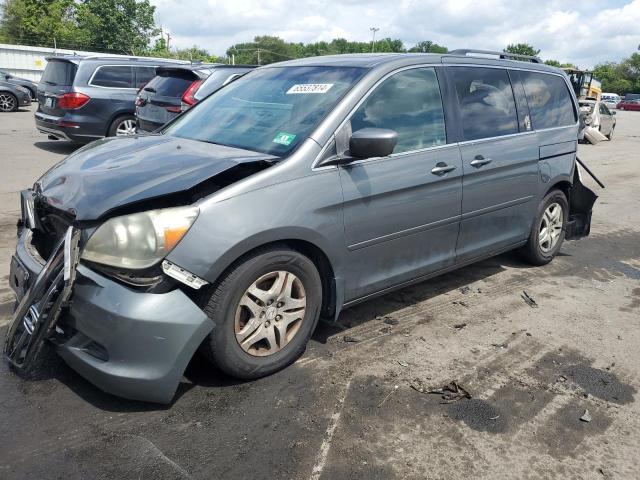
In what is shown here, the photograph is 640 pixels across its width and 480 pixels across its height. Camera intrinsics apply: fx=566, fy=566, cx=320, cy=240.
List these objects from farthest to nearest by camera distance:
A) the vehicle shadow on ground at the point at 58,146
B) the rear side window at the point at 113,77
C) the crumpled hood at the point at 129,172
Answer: the vehicle shadow on ground at the point at 58,146
the rear side window at the point at 113,77
the crumpled hood at the point at 129,172

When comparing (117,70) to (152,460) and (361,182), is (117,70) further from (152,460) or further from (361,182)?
(152,460)

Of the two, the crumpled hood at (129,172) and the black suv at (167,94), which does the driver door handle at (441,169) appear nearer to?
the crumpled hood at (129,172)

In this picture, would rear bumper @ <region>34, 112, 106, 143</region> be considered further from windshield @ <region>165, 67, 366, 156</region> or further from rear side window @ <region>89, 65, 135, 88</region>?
windshield @ <region>165, 67, 366, 156</region>

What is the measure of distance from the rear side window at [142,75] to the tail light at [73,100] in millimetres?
1269

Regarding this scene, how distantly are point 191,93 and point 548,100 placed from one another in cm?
→ 571

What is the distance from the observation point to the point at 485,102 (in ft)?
14.8

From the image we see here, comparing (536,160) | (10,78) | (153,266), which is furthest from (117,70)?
(10,78)

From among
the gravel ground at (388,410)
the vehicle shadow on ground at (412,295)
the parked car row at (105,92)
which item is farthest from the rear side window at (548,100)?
the parked car row at (105,92)

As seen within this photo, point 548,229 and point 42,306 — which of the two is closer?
point 42,306

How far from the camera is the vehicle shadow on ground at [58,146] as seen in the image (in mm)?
11203

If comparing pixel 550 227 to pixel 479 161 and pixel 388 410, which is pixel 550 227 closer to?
pixel 479 161

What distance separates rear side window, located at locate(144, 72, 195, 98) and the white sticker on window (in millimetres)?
5809

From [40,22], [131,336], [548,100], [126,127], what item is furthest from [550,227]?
[40,22]

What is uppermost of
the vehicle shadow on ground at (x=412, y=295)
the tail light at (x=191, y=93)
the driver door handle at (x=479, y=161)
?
the tail light at (x=191, y=93)
